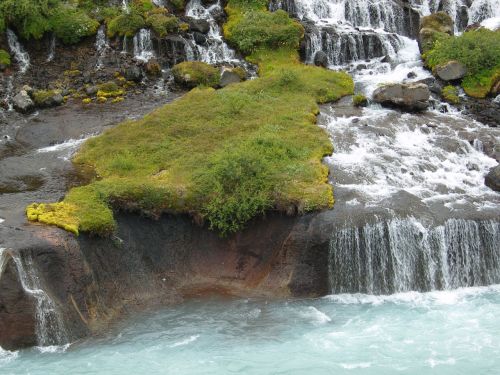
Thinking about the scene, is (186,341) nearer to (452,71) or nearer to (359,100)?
(359,100)

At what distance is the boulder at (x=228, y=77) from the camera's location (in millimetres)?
32031

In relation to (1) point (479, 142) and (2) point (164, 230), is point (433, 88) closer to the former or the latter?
(1) point (479, 142)

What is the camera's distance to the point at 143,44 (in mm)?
35156

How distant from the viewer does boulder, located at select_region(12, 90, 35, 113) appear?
1183 inches

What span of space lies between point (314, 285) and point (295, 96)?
1181 centimetres

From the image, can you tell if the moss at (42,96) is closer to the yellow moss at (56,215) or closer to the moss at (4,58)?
the moss at (4,58)

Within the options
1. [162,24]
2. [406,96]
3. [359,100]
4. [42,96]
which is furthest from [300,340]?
[162,24]

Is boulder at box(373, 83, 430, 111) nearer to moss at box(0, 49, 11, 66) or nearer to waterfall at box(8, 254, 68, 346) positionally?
waterfall at box(8, 254, 68, 346)

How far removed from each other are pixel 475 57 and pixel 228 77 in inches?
466

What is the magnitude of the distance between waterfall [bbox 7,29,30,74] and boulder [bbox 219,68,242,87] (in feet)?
33.7

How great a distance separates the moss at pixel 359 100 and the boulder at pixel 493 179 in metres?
7.49

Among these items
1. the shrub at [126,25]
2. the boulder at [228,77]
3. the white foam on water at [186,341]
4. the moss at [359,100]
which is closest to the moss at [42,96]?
the shrub at [126,25]

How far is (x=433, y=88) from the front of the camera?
101ft

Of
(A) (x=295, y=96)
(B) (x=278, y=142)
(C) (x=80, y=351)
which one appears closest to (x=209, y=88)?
(A) (x=295, y=96)
